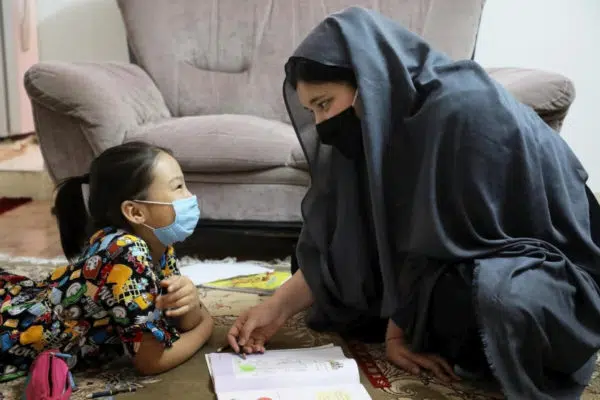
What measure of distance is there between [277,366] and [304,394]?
10 cm

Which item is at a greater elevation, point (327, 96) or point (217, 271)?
point (327, 96)

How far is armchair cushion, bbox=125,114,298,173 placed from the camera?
71.9 inches

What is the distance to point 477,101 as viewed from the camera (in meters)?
1.13

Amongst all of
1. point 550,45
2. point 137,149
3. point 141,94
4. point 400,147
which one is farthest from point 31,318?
point 550,45

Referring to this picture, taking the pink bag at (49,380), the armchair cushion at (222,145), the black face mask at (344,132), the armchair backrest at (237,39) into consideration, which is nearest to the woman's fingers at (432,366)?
the black face mask at (344,132)

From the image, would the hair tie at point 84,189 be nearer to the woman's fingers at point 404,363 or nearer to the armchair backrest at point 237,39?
the woman's fingers at point 404,363

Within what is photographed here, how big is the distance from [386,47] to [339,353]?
0.59 meters

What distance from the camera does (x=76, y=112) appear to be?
1.81 m

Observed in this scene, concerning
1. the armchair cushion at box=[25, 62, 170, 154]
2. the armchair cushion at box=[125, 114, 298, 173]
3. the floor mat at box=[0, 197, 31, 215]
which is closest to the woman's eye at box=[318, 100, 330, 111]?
the armchair cushion at box=[125, 114, 298, 173]

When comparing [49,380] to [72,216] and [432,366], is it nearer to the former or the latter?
[72,216]

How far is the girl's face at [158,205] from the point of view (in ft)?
3.97

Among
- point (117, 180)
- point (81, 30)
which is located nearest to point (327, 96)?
point (117, 180)

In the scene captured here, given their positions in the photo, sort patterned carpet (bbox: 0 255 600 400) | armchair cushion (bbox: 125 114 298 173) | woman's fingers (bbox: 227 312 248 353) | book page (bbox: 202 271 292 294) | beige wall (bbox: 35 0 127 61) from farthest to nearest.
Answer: beige wall (bbox: 35 0 127 61)
armchair cushion (bbox: 125 114 298 173)
book page (bbox: 202 271 292 294)
woman's fingers (bbox: 227 312 248 353)
patterned carpet (bbox: 0 255 600 400)

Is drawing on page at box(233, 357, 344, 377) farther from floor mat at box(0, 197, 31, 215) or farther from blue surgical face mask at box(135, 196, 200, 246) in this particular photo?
floor mat at box(0, 197, 31, 215)
